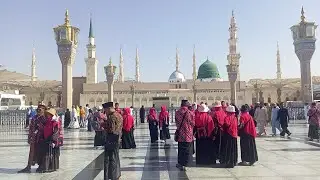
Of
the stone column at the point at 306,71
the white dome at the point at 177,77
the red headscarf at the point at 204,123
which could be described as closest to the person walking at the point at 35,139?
the red headscarf at the point at 204,123

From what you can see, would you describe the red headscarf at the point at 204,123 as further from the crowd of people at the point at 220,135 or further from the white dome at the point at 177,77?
the white dome at the point at 177,77

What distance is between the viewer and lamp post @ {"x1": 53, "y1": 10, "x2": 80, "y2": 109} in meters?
24.9

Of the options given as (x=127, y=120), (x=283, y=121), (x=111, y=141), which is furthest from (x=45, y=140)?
(x=283, y=121)

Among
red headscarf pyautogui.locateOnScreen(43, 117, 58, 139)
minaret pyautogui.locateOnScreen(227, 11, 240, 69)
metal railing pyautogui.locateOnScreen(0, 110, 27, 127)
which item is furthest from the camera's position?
minaret pyautogui.locateOnScreen(227, 11, 240, 69)

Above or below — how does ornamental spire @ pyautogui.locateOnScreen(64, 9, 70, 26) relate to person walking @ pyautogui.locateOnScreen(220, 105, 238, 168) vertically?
above

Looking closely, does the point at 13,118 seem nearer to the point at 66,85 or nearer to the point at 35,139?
the point at 66,85

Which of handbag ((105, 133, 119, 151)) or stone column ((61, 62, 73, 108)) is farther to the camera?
stone column ((61, 62, 73, 108))

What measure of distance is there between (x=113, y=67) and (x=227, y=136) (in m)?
33.4

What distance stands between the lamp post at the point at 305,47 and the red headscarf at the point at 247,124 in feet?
68.6

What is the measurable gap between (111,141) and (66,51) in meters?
20.8

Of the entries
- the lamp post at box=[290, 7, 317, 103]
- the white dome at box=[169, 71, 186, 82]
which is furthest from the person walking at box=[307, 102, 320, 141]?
the white dome at box=[169, 71, 186, 82]

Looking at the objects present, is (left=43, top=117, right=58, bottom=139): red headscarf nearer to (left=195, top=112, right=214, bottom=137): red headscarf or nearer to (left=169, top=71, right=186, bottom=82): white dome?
(left=195, top=112, right=214, bottom=137): red headscarf

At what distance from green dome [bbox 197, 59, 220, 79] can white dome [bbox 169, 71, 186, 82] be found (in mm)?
2930

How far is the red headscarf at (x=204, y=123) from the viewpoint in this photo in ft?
21.4
